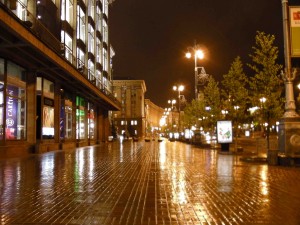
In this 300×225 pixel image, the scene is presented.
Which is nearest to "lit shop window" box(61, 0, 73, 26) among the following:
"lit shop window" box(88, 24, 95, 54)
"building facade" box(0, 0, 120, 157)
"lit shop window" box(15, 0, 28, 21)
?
"building facade" box(0, 0, 120, 157)

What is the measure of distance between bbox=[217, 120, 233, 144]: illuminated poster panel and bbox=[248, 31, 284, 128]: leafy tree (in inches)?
275

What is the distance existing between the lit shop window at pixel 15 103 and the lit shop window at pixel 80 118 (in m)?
17.7

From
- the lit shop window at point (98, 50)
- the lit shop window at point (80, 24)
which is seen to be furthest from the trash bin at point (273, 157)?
the lit shop window at point (98, 50)

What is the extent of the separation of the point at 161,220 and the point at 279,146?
11.8 m

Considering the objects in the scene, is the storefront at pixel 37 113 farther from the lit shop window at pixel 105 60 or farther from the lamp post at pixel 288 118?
the lit shop window at pixel 105 60

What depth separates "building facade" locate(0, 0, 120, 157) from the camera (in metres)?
23.1

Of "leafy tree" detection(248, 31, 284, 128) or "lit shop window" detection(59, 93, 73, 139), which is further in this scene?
"lit shop window" detection(59, 93, 73, 139)

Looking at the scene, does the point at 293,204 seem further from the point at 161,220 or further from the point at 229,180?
the point at 229,180

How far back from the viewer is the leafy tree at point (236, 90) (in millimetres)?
25906

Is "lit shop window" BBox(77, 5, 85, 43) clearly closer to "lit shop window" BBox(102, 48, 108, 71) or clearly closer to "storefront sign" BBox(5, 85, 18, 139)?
"lit shop window" BBox(102, 48, 108, 71)

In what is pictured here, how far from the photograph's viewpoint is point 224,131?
28812mm

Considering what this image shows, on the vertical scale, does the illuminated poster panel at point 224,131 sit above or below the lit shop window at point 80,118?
below

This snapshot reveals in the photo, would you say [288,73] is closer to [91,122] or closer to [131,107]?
[91,122]

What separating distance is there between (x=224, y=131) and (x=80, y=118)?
22.6 metres
